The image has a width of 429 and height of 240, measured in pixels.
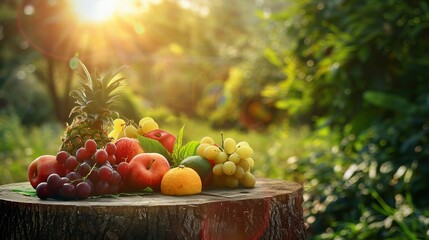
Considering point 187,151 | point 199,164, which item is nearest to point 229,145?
point 199,164

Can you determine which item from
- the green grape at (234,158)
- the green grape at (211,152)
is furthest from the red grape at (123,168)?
the green grape at (234,158)

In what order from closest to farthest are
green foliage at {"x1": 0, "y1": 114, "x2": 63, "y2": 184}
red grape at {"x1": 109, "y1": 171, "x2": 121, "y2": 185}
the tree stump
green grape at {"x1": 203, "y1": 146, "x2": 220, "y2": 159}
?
the tree stump < red grape at {"x1": 109, "y1": 171, "x2": 121, "y2": 185} < green grape at {"x1": 203, "y1": 146, "x2": 220, "y2": 159} < green foliage at {"x1": 0, "y1": 114, "x2": 63, "y2": 184}

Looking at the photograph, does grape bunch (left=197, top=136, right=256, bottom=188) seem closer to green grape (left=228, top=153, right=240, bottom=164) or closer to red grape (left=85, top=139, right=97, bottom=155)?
green grape (left=228, top=153, right=240, bottom=164)

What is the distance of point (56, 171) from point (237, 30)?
3417 cm

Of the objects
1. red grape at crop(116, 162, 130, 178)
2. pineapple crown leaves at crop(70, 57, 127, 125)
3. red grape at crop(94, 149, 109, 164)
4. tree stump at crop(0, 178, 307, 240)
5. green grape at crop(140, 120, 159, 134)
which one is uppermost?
pineapple crown leaves at crop(70, 57, 127, 125)

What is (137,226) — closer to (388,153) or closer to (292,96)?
(388,153)

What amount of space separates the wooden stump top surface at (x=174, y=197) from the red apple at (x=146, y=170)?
71mm

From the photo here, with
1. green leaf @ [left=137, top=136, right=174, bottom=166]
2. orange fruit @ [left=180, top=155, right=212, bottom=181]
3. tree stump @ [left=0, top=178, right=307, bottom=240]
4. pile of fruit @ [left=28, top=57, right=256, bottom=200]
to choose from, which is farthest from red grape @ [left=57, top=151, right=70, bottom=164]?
orange fruit @ [left=180, top=155, right=212, bottom=181]

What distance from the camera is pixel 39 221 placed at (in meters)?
3.09

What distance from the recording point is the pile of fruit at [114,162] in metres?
3.24

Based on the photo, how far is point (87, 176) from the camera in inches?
127

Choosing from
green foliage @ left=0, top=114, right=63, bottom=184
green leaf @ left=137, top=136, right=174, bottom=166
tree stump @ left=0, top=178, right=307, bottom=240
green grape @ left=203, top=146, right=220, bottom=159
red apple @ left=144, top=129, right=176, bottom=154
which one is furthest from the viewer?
green foliage @ left=0, top=114, right=63, bottom=184

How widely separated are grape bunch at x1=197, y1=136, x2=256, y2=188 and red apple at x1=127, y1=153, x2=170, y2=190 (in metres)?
0.25

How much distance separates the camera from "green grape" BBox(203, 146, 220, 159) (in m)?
3.51
